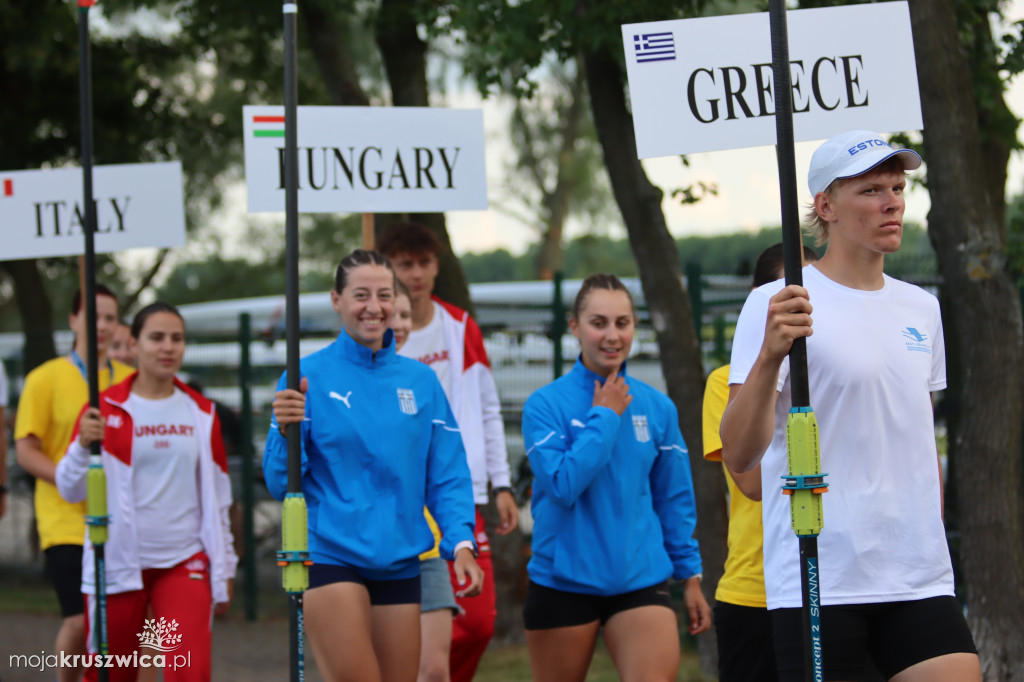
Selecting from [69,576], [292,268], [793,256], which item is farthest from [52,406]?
[793,256]

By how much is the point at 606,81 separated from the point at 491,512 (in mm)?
3031

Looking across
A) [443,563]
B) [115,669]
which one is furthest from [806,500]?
[115,669]

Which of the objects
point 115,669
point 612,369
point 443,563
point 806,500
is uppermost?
point 612,369

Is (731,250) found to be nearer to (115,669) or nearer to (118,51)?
(118,51)

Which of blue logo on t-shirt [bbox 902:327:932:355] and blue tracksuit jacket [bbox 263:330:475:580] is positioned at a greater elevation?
blue logo on t-shirt [bbox 902:327:932:355]

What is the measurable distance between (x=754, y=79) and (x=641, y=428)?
145 centimetres

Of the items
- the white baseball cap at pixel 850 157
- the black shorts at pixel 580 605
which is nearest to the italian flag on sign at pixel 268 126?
the black shorts at pixel 580 605

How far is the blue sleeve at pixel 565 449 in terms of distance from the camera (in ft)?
16.0

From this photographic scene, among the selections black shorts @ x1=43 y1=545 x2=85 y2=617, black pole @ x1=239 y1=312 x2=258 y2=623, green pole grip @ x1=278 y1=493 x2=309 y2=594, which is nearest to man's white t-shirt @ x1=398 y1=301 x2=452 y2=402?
black shorts @ x1=43 y1=545 x2=85 y2=617

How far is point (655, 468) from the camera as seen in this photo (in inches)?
207

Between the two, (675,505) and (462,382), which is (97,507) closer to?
(462,382)

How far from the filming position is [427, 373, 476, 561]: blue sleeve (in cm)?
487

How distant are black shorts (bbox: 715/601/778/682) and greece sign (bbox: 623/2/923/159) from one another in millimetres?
1733

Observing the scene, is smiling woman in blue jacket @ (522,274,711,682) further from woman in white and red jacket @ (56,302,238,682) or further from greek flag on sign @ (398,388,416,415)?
woman in white and red jacket @ (56,302,238,682)
